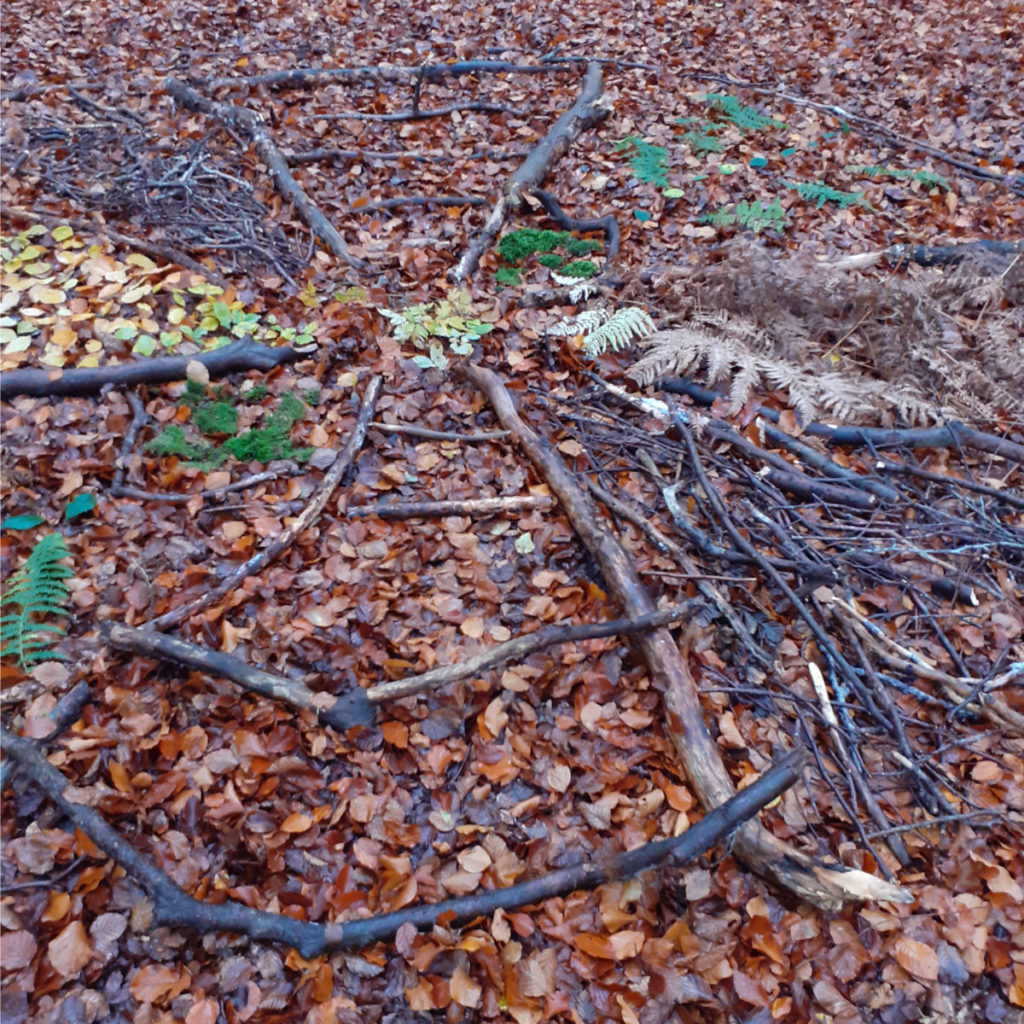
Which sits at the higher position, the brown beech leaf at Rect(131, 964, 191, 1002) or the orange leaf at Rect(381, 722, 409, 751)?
the orange leaf at Rect(381, 722, 409, 751)

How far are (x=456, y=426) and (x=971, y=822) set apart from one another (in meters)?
3.05

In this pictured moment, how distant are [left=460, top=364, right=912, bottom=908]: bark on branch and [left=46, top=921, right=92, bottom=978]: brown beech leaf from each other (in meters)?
2.15

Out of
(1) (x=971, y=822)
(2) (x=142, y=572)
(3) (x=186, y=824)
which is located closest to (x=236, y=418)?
(2) (x=142, y=572)

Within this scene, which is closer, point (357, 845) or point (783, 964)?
point (783, 964)

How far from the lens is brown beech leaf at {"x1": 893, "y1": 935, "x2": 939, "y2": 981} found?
7.22ft

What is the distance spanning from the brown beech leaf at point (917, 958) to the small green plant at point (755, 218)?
4.79 meters

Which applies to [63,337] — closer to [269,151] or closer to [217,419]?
[217,419]

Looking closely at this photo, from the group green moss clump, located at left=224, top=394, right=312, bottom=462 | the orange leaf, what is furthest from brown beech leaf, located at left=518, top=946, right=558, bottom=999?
green moss clump, located at left=224, top=394, right=312, bottom=462

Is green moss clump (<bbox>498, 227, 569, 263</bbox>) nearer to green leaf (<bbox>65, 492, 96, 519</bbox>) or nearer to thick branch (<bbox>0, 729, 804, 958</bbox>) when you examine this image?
green leaf (<bbox>65, 492, 96, 519</bbox>)

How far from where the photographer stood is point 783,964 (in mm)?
2236

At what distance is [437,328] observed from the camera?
4469mm

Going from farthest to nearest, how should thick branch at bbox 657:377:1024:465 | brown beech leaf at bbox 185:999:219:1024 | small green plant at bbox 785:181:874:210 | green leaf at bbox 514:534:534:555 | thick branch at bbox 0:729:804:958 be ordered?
small green plant at bbox 785:181:874:210 → thick branch at bbox 657:377:1024:465 → green leaf at bbox 514:534:534:555 → thick branch at bbox 0:729:804:958 → brown beech leaf at bbox 185:999:219:1024

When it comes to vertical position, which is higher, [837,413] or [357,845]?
[837,413]

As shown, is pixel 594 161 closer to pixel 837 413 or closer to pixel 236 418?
pixel 837 413
